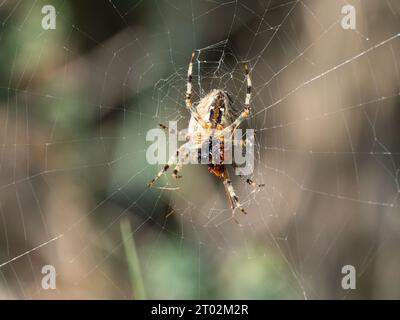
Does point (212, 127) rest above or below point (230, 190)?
above

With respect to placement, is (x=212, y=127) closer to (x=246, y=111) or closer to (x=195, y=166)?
(x=246, y=111)

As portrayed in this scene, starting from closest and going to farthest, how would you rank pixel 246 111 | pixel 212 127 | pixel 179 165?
pixel 246 111
pixel 212 127
pixel 179 165

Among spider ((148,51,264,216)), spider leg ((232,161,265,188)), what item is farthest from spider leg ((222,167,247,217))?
spider leg ((232,161,265,188))

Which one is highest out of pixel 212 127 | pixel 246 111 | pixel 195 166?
pixel 246 111

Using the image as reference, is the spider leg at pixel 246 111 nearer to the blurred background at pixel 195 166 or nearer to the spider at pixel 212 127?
the spider at pixel 212 127

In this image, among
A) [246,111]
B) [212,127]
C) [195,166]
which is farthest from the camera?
[195,166]

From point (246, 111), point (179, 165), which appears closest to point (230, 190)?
point (179, 165)

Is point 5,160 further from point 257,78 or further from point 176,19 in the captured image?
point 257,78

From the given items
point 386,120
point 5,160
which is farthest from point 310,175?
point 5,160
